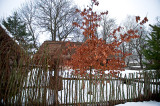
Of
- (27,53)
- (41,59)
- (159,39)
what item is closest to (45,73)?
(41,59)

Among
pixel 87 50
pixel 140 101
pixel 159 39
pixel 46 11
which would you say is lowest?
pixel 140 101

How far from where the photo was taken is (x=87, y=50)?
13.8ft

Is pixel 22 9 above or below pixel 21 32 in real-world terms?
above

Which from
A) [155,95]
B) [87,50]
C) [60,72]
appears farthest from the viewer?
[155,95]

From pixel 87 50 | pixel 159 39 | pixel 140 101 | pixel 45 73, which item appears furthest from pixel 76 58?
pixel 159 39

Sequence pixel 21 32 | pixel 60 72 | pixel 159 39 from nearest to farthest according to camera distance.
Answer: pixel 60 72 < pixel 159 39 < pixel 21 32

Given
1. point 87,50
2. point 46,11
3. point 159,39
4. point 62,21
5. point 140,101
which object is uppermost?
point 46,11

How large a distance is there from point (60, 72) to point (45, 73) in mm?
625

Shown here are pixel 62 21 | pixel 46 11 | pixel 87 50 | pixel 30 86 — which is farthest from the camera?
pixel 62 21

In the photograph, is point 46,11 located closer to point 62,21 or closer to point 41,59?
point 62,21

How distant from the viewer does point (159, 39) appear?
21.2 feet

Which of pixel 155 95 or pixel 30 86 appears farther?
pixel 155 95

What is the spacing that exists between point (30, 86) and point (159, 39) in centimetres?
884

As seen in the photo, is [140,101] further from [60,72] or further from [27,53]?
[27,53]
